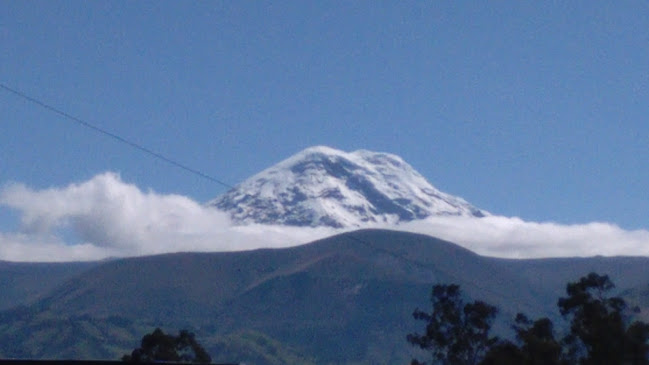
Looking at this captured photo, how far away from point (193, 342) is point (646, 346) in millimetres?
29806

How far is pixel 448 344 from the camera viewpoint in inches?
2078

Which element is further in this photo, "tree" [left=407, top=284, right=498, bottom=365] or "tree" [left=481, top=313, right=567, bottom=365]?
"tree" [left=407, top=284, right=498, bottom=365]

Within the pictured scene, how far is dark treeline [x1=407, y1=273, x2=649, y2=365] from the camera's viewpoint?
42125 mm

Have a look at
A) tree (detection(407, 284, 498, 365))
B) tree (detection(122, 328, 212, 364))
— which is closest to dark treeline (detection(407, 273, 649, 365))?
tree (detection(407, 284, 498, 365))

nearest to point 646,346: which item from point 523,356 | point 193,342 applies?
point 523,356

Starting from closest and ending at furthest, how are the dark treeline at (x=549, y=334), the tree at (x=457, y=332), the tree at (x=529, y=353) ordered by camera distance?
the tree at (x=529, y=353)
the dark treeline at (x=549, y=334)
the tree at (x=457, y=332)

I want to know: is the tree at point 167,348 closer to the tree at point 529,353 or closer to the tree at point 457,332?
the tree at point 457,332

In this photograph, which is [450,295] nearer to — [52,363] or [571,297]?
[571,297]

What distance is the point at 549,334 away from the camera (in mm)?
46188

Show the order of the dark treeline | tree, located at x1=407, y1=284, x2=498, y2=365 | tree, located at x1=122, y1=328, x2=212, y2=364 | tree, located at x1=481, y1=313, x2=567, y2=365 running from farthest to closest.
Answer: tree, located at x1=122, y1=328, x2=212, y2=364 → tree, located at x1=407, y1=284, x2=498, y2=365 → the dark treeline → tree, located at x1=481, y1=313, x2=567, y2=365

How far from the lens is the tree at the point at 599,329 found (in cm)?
4219

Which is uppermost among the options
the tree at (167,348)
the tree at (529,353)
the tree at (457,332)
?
the tree at (167,348)

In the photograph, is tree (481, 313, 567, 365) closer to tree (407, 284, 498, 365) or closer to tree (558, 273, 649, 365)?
tree (558, 273, 649, 365)

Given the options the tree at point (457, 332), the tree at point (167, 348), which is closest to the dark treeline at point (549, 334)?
the tree at point (457, 332)
